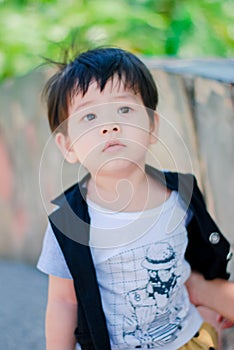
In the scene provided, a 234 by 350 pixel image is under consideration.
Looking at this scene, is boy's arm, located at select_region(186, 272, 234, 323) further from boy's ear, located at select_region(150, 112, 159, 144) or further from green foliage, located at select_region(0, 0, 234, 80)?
green foliage, located at select_region(0, 0, 234, 80)

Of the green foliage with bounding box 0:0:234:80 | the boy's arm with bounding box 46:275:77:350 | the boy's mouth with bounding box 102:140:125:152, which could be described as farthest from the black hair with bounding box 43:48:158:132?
the green foliage with bounding box 0:0:234:80

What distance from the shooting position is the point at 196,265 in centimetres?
149

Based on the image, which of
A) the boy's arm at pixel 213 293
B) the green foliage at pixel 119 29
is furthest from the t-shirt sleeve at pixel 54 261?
the green foliage at pixel 119 29

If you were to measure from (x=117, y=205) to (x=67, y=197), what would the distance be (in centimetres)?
10

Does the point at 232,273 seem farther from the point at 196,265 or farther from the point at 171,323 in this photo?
the point at 171,323

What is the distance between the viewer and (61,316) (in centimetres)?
135

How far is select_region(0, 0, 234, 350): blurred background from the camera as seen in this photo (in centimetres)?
186

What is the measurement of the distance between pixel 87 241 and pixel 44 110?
51.1 inches

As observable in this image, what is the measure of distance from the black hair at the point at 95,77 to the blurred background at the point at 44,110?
0.52 ft

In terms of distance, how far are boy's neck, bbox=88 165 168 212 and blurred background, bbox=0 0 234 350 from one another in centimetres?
21

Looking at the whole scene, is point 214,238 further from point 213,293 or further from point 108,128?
point 108,128

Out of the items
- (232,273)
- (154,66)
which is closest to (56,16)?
(154,66)

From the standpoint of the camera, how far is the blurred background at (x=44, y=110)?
186cm

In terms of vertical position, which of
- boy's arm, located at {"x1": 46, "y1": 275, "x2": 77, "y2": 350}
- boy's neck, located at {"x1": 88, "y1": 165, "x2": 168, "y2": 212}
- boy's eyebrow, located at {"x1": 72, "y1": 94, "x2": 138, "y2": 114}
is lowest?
boy's arm, located at {"x1": 46, "y1": 275, "x2": 77, "y2": 350}
